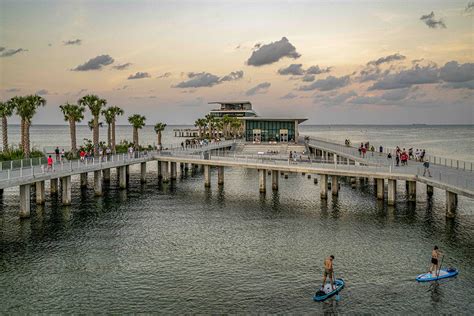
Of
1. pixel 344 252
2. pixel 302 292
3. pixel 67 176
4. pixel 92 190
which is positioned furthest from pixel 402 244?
pixel 92 190

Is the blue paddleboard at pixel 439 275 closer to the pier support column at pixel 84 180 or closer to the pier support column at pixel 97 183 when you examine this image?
the pier support column at pixel 97 183

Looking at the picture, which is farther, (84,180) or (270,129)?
(270,129)

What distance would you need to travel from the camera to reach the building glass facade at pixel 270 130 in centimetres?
9838

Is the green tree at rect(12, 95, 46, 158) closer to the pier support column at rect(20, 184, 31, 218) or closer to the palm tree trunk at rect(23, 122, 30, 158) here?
the palm tree trunk at rect(23, 122, 30, 158)

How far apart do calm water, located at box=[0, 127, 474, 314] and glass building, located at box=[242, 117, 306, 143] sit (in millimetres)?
49940

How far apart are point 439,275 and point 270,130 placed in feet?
249

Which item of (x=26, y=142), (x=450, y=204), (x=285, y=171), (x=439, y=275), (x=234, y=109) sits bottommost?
(x=439, y=275)

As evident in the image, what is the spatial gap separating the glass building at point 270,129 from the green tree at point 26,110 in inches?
2133

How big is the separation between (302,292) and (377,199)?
2804 centimetres

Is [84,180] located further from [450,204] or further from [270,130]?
[270,130]

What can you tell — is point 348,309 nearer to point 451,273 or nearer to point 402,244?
point 451,273

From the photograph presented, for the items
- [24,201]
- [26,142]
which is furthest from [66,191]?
[26,142]

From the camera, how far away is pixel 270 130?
326 ft

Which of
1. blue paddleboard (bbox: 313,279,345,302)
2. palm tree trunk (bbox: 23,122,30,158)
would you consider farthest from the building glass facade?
blue paddleboard (bbox: 313,279,345,302)
